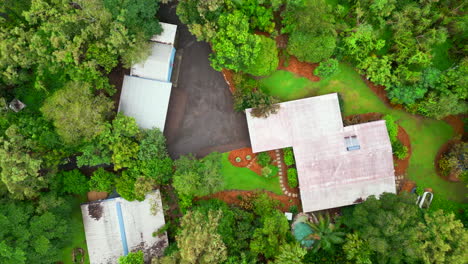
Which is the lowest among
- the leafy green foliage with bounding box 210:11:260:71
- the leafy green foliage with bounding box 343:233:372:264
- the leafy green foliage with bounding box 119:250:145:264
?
the leafy green foliage with bounding box 343:233:372:264

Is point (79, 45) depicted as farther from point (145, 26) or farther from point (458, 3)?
point (458, 3)

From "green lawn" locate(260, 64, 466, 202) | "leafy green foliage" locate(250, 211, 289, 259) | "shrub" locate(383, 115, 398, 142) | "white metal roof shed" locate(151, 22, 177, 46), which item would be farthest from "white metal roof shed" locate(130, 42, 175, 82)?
"shrub" locate(383, 115, 398, 142)

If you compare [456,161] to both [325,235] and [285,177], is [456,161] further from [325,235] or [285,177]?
[285,177]

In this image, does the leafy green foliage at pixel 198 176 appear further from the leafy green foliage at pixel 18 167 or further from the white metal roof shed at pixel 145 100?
the leafy green foliage at pixel 18 167

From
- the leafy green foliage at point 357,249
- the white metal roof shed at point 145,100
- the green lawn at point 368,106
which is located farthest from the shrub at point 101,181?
the leafy green foliage at point 357,249

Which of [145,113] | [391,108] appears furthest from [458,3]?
[145,113]

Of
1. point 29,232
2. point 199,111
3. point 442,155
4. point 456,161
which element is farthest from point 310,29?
point 29,232

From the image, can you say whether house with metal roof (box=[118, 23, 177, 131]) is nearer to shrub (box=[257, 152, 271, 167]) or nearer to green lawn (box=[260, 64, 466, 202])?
green lawn (box=[260, 64, 466, 202])

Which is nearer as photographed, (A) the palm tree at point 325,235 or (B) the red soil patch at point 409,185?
(A) the palm tree at point 325,235
